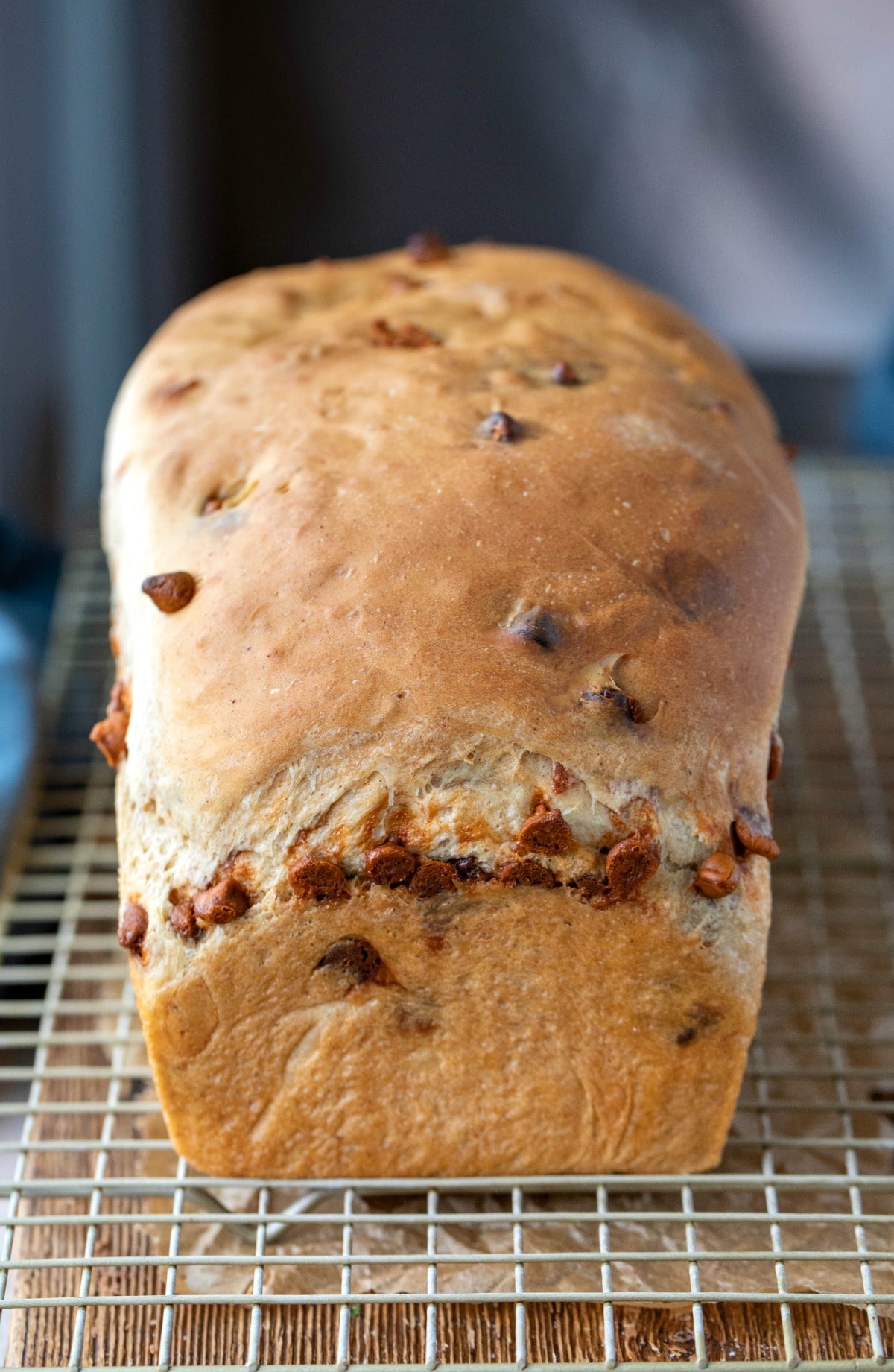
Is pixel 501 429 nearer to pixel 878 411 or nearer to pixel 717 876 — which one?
pixel 717 876

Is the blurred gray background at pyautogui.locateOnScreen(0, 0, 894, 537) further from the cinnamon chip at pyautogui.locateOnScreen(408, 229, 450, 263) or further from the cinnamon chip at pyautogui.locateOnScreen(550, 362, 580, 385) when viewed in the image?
the cinnamon chip at pyautogui.locateOnScreen(550, 362, 580, 385)

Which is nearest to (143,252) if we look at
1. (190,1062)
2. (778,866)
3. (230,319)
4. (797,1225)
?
(230,319)

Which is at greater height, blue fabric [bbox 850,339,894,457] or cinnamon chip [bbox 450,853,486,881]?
cinnamon chip [bbox 450,853,486,881]

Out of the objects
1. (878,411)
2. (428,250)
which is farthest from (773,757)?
(878,411)

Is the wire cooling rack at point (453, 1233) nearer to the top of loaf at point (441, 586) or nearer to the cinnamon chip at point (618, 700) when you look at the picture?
the top of loaf at point (441, 586)

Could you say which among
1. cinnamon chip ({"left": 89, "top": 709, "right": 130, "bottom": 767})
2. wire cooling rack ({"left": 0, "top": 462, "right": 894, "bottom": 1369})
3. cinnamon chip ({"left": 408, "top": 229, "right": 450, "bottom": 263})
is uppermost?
cinnamon chip ({"left": 408, "top": 229, "right": 450, "bottom": 263})

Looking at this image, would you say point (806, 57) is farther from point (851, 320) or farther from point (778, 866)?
point (778, 866)

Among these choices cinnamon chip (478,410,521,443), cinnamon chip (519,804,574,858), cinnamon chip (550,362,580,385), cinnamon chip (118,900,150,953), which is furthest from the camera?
cinnamon chip (550,362,580,385)

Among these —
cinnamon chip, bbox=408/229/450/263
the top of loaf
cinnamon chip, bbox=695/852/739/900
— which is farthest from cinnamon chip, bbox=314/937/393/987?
cinnamon chip, bbox=408/229/450/263

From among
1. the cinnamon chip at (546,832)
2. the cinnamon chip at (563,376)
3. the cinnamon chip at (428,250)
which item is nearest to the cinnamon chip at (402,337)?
the cinnamon chip at (563,376)
